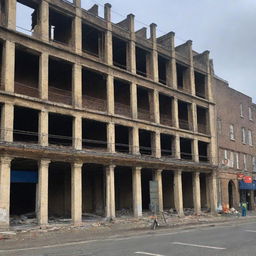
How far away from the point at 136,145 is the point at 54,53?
399 inches

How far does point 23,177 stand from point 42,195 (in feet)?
5.81

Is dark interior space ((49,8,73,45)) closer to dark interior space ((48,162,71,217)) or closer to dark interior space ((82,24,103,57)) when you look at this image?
dark interior space ((82,24,103,57))

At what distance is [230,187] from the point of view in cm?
4319

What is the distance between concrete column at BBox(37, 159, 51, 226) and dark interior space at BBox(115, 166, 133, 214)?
1386 centimetres

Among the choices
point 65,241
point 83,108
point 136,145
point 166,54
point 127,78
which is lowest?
point 65,241

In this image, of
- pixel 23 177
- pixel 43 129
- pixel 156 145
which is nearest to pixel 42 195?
pixel 23 177

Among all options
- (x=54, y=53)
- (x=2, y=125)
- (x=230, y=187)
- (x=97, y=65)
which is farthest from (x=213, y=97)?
(x=2, y=125)

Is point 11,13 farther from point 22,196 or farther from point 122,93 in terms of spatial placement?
point 22,196

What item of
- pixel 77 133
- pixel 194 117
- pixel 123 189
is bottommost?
pixel 123 189

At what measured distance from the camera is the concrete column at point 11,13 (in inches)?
963

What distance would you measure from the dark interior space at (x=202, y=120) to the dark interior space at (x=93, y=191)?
12.5m

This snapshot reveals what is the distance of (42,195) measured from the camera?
24.3m

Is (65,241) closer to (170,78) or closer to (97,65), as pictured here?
(97,65)

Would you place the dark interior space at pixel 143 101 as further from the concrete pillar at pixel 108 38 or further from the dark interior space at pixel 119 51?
the concrete pillar at pixel 108 38
